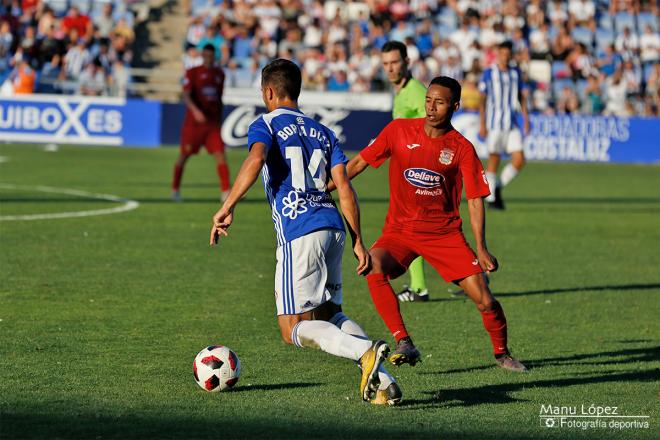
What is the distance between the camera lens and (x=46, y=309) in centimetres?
962

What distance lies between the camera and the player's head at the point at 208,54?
18.0 m

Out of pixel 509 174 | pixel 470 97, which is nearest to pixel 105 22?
pixel 470 97

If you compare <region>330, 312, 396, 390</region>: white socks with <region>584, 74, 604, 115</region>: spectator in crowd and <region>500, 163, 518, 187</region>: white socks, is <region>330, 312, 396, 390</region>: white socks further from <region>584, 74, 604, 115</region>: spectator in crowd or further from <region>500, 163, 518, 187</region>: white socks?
<region>584, 74, 604, 115</region>: spectator in crowd

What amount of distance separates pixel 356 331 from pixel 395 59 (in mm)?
4351

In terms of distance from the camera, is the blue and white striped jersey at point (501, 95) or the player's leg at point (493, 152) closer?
the blue and white striped jersey at point (501, 95)

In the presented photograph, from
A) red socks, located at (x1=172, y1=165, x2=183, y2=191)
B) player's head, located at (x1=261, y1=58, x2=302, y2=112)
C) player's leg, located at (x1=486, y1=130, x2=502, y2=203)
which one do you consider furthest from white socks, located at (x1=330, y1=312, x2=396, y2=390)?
red socks, located at (x1=172, y1=165, x2=183, y2=191)

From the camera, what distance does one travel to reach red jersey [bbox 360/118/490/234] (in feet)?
26.0

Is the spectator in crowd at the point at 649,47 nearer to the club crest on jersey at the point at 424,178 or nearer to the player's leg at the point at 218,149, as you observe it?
the player's leg at the point at 218,149

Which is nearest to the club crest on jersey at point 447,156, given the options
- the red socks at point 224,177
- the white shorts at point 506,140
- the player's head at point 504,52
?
the player's head at point 504,52

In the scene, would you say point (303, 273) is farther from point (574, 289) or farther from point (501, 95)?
point (501, 95)

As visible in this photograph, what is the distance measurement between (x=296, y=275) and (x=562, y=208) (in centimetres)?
Answer: 1384

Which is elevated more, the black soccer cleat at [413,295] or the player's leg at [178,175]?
the player's leg at [178,175]

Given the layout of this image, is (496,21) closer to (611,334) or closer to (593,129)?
(593,129)

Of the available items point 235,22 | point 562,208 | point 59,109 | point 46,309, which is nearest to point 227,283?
point 46,309
